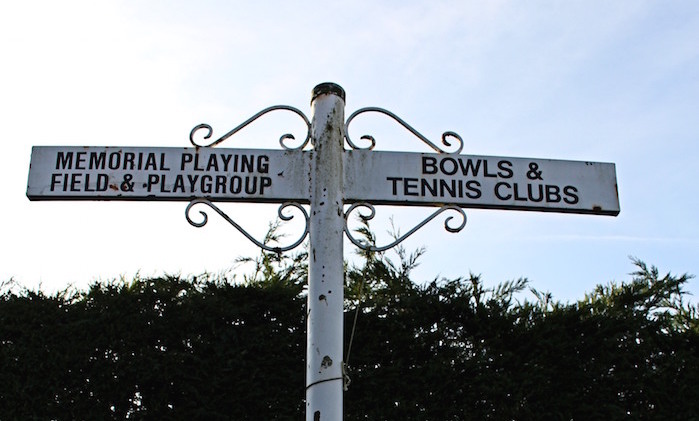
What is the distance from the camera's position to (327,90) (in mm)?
3209

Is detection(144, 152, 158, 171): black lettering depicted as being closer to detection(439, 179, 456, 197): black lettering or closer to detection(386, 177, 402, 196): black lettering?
detection(386, 177, 402, 196): black lettering

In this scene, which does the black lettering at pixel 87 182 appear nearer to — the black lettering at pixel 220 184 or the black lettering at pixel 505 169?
the black lettering at pixel 220 184

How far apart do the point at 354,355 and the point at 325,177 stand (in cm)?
191

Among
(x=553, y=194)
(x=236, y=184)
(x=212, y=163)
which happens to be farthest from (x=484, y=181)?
(x=212, y=163)

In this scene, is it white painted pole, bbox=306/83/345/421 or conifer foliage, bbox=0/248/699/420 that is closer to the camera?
white painted pole, bbox=306/83/345/421

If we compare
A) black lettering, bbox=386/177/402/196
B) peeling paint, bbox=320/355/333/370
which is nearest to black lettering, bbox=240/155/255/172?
black lettering, bbox=386/177/402/196

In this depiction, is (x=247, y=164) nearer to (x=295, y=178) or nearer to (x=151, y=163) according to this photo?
(x=295, y=178)

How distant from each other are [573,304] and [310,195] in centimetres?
257

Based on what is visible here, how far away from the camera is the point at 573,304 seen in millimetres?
4934

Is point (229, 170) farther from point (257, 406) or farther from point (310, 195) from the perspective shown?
point (257, 406)

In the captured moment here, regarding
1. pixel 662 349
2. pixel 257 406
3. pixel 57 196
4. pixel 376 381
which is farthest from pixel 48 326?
pixel 662 349

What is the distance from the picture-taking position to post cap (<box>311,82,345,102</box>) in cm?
321

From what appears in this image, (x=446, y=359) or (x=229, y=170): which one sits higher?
(x=229, y=170)

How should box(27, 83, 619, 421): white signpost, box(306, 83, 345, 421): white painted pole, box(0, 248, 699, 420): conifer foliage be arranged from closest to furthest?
box(306, 83, 345, 421): white painted pole, box(27, 83, 619, 421): white signpost, box(0, 248, 699, 420): conifer foliage
